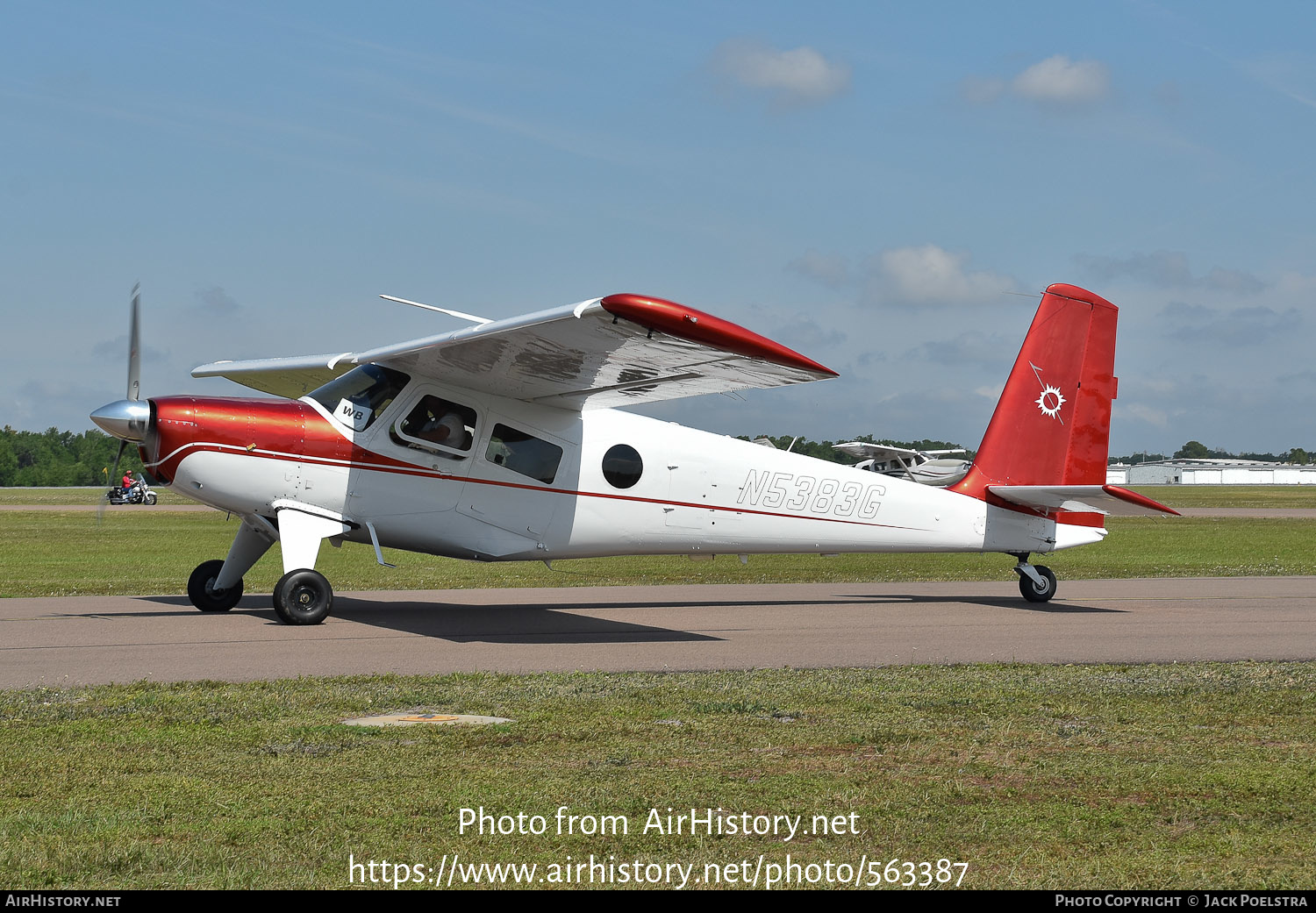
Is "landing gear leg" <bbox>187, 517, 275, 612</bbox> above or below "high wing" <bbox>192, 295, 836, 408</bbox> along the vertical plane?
below

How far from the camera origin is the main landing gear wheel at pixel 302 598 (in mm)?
12195

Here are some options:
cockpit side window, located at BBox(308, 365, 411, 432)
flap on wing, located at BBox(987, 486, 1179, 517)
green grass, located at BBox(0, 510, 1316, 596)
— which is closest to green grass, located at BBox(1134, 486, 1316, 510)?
green grass, located at BBox(0, 510, 1316, 596)

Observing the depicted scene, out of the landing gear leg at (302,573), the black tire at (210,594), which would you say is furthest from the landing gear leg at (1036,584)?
the black tire at (210,594)

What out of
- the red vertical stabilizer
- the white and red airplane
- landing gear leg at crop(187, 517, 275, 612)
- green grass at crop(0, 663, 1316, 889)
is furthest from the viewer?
the red vertical stabilizer

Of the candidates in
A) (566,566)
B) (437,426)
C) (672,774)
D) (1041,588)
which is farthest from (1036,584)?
(672,774)

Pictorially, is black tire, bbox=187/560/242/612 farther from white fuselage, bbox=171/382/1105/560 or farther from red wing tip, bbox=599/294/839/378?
red wing tip, bbox=599/294/839/378

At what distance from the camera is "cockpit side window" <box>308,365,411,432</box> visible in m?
13.0

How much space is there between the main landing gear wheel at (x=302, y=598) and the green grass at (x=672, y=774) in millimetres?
3705

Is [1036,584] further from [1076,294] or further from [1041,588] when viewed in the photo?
[1076,294]

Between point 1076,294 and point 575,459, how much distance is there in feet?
→ 23.5

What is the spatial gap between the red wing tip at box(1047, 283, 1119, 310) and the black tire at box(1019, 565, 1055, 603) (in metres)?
3.58

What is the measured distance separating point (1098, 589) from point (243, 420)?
11959 mm

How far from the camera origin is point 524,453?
13.6m
